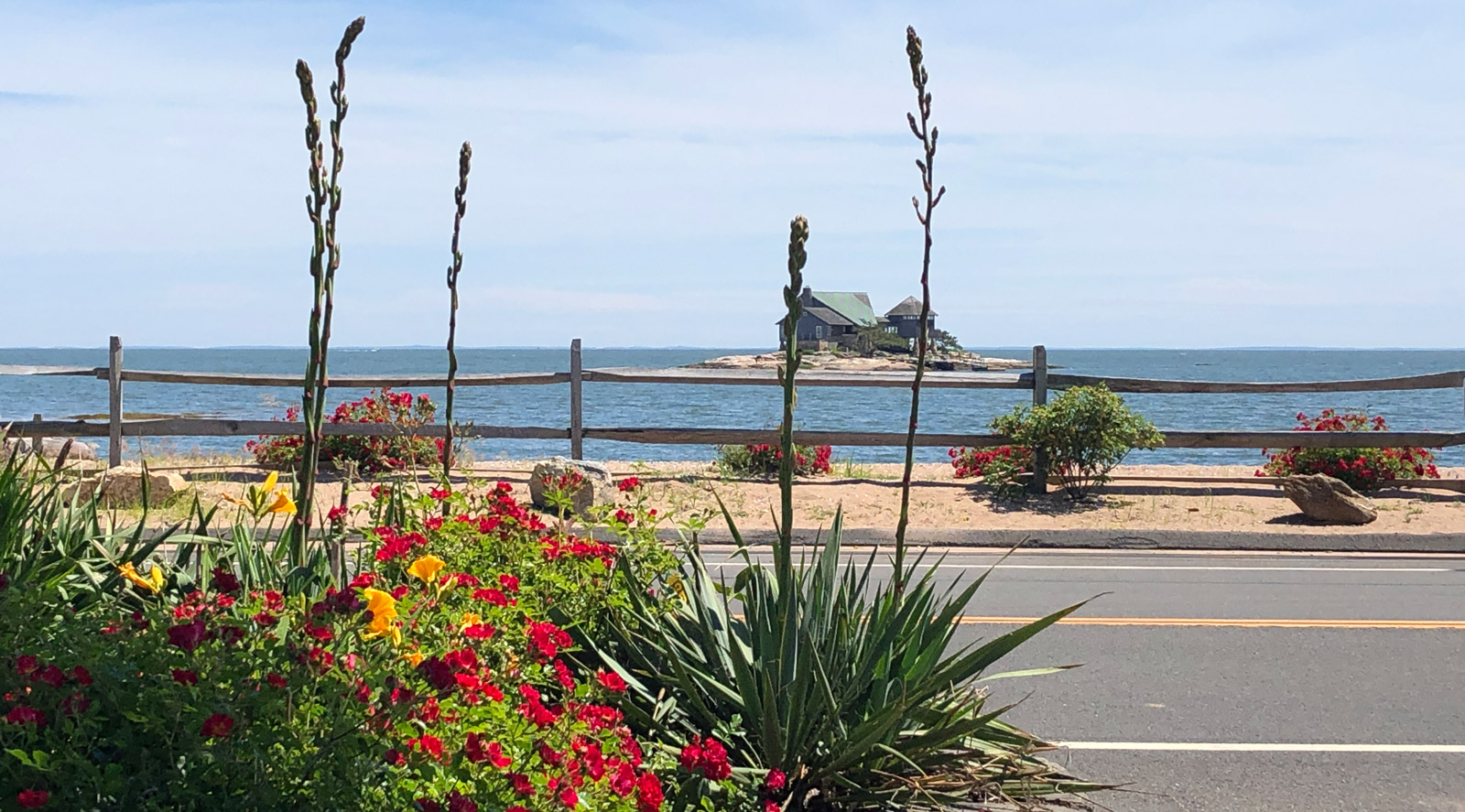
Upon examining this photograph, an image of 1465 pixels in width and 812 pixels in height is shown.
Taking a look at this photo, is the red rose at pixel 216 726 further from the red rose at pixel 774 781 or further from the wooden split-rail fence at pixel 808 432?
the wooden split-rail fence at pixel 808 432

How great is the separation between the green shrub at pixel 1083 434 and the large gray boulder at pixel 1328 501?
1611 millimetres

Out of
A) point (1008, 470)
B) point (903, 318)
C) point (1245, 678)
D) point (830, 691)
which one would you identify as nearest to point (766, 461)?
point (1008, 470)

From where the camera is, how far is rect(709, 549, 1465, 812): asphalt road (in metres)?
4.94

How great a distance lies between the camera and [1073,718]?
19.0 feet

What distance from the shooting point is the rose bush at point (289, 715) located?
2.51 meters

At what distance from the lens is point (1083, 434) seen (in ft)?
42.7

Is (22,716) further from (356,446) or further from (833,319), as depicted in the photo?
(833,319)

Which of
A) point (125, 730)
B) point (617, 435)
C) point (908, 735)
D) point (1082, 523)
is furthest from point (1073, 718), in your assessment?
point (617, 435)

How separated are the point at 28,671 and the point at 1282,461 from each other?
47.5 feet

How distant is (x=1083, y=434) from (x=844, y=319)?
79070mm

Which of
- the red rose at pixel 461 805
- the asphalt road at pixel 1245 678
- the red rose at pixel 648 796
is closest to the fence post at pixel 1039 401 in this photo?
the asphalt road at pixel 1245 678

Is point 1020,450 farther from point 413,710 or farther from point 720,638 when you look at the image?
point 413,710

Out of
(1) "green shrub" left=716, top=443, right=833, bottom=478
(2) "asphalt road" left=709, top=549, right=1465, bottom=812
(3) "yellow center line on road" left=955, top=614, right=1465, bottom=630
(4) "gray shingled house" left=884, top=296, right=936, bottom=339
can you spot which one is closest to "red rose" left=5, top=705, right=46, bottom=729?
(2) "asphalt road" left=709, top=549, right=1465, bottom=812

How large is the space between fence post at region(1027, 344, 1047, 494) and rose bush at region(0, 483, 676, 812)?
1045 centimetres
